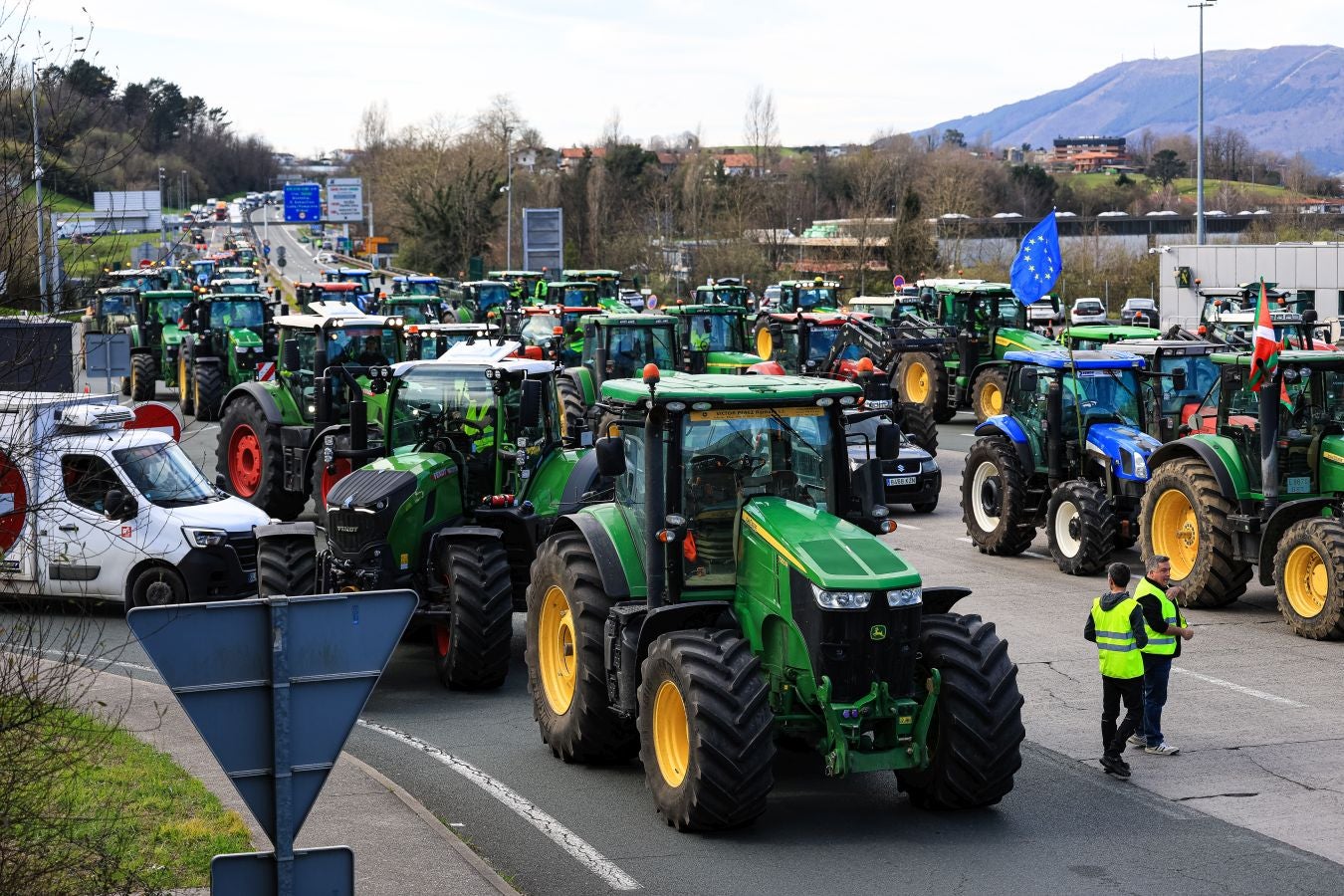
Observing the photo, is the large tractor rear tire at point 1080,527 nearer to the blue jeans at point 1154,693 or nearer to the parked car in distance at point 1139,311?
the blue jeans at point 1154,693

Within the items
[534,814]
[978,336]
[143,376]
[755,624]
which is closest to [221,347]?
[143,376]

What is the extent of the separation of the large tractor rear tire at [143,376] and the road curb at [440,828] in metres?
28.1

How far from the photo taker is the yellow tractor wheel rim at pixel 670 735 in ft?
32.2

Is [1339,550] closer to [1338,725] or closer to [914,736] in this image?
[1338,725]

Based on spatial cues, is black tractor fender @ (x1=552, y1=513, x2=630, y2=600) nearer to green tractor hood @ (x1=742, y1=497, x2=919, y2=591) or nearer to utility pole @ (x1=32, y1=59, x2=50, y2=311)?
green tractor hood @ (x1=742, y1=497, x2=919, y2=591)

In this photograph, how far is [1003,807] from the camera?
33.7ft

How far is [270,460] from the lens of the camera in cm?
2188

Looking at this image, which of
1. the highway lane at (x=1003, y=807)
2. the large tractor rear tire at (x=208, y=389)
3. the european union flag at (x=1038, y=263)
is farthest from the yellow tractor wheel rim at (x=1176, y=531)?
the large tractor rear tire at (x=208, y=389)

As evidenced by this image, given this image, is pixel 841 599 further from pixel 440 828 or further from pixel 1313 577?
pixel 1313 577

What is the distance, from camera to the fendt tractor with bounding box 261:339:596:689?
13.2m

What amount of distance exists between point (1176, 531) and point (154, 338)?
2836 centimetres

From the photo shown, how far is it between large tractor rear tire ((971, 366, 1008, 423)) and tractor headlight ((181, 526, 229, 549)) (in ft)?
63.1

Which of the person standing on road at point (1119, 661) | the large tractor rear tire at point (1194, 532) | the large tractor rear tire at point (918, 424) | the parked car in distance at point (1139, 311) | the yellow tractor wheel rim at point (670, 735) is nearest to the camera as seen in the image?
the yellow tractor wheel rim at point (670, 735)

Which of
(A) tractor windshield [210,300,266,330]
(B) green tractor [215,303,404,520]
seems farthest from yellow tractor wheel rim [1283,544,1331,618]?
(A) tractor windshield [210,300,266,330]
